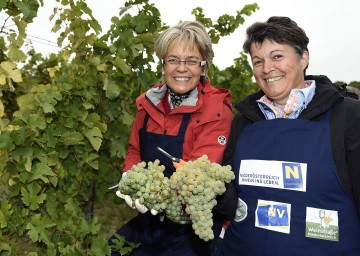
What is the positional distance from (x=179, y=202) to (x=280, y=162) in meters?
0.53

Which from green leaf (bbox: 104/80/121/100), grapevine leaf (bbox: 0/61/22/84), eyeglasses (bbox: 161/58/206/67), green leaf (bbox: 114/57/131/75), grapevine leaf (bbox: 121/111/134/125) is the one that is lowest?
grapevine leaf (bbox: 121/111/134/125)

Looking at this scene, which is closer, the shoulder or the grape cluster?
the grape cluster

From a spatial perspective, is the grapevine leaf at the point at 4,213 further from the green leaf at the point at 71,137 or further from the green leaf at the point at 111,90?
the green leaf at the point at 111,90

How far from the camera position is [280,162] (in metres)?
1.97

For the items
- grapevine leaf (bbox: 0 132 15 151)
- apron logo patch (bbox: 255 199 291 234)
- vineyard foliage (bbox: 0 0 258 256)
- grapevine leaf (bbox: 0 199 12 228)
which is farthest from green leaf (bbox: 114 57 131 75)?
apron logo patch (bbox: 255 199 291 234)

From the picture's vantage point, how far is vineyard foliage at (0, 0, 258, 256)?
7.74 ft

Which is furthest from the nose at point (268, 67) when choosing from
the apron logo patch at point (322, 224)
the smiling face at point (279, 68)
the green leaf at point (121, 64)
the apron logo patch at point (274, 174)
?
the green leaf at point (121, 64)

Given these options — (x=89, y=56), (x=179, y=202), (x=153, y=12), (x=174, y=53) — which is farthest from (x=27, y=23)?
(x=179, y=202)

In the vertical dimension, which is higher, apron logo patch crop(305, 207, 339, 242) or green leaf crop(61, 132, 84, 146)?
green leaf crop(61, 132, 84, 146)

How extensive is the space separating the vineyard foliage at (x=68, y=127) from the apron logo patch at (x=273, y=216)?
3.37 ft

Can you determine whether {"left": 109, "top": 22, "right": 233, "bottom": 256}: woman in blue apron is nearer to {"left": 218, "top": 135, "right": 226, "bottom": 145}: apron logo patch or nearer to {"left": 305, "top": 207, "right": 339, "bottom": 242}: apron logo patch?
{"left": 218, "top": 135, "right": 226, "bottom": 145}: apron logo patch

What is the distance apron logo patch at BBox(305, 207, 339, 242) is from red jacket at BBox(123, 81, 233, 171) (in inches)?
23.7

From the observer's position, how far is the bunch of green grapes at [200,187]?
1.74 m

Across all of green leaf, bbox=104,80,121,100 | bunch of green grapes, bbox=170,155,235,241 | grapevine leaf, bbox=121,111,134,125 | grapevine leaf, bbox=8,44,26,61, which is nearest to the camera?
bunch of green grapes, bbox=170,155,235,241
